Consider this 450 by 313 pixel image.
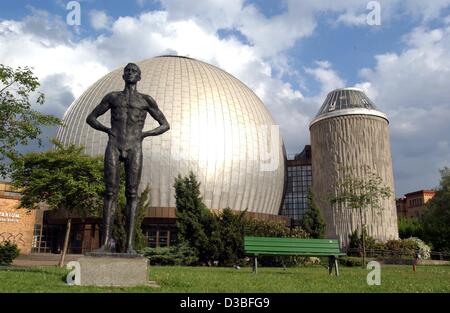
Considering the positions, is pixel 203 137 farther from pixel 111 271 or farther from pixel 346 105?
pixel 111 271

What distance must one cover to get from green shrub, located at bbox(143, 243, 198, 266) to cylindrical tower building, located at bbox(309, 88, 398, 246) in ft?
73.4

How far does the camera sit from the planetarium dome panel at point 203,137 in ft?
124

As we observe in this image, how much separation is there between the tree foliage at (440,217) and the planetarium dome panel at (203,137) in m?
14.7

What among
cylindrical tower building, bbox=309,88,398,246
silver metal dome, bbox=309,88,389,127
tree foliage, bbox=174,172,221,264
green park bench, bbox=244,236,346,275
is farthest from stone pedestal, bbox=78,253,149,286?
silver metal dome, bbox=309,88,389,127

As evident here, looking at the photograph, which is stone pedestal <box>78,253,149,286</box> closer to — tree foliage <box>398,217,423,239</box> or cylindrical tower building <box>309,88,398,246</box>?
cylindrical tower building <box>309,88,398,246</box>

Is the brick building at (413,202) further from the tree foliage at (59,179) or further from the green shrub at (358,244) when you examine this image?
the tree foliage at (59,179)

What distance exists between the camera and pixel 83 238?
37688 millimetres

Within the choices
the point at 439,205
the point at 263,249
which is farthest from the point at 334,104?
the point at 263,249

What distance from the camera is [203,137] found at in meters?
38.7

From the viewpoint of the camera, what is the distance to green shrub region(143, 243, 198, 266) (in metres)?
23.2

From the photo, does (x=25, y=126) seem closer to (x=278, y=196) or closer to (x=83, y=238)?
(x=83, y=238)

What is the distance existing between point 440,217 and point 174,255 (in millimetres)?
24643

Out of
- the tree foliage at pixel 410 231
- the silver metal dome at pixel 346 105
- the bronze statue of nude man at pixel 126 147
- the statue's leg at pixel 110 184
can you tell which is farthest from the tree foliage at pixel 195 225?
the tree foliage at pixel 410 231

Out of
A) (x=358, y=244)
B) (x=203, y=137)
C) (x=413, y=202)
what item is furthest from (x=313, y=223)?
(x=413, y=202)
